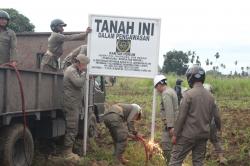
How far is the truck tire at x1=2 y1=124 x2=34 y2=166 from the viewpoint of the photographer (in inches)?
315

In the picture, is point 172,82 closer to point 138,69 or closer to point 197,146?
point 138,69

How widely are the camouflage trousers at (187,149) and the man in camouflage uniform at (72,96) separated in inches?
95.8

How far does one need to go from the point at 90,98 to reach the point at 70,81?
1612mm

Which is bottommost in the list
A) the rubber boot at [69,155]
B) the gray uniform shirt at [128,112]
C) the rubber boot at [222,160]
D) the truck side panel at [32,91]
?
the rubber boot at [222,160]

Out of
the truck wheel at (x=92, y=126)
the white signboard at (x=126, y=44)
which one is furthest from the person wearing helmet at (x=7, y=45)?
the truck wheel at (x=92, y=126)

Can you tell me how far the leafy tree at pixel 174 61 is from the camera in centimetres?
6012

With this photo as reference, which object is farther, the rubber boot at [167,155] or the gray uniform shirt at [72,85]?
the rubber boot at [167,155]

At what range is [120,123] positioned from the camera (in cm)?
1011

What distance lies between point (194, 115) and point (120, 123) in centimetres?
270

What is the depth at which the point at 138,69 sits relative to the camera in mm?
10406

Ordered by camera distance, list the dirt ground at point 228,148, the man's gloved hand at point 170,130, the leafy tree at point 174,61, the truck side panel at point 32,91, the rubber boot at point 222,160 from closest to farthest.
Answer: the truck side panel at point 32,91, the man's gloved hand at point 170,130, the dirt ground at point 228,148, the rubber boot at point 222,160, the leafy tree at point 174,61

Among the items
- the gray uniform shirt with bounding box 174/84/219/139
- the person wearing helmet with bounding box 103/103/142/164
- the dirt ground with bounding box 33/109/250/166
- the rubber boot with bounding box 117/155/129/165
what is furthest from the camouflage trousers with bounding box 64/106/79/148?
the gray uniform shirt with bounding box 174/84/219/139

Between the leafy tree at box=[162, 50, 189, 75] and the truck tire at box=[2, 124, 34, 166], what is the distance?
169 feet

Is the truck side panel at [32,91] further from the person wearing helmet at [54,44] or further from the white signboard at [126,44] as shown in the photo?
the person wearing helmet at [54,44]
